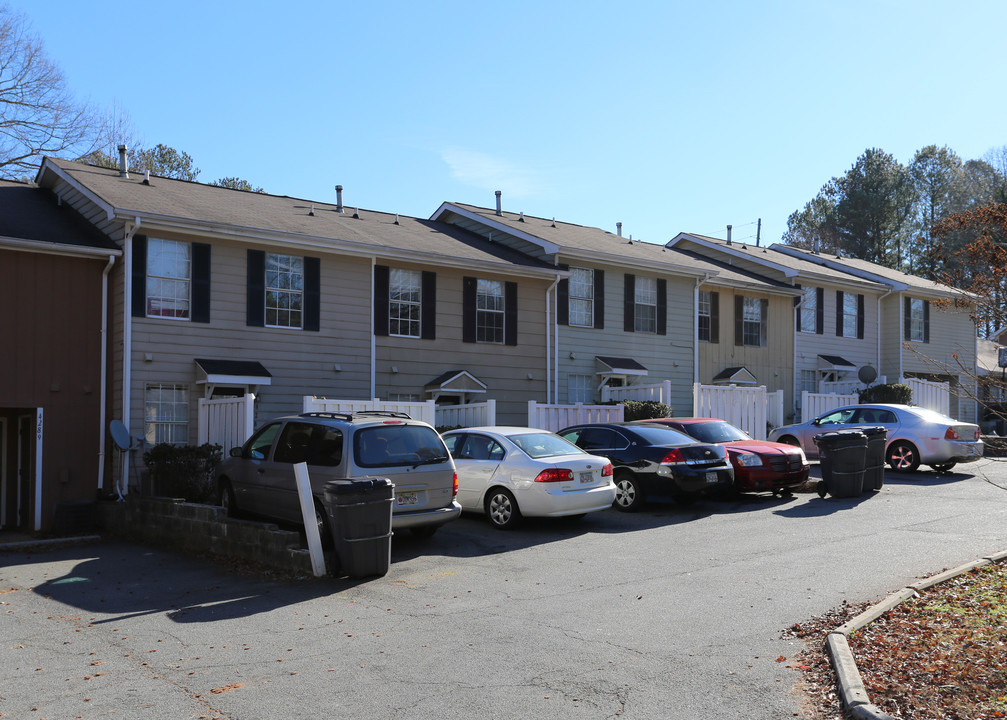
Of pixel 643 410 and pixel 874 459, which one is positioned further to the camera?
pixel 643 410

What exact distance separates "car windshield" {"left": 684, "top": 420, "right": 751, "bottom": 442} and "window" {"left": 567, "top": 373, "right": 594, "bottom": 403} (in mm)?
6725

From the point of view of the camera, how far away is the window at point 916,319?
3350cm

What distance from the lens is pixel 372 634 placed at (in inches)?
322

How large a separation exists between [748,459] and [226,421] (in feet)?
29.2

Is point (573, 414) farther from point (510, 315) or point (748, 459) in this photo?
point (748, 459)

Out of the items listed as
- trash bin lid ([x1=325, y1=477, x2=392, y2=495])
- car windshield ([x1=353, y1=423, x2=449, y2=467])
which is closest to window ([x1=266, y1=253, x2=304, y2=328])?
car windshield ([x1=353, y1=423, x2=449, y2=467])

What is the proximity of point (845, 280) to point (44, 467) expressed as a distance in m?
24.3

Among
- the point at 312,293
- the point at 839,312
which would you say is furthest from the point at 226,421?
the point at 839,312

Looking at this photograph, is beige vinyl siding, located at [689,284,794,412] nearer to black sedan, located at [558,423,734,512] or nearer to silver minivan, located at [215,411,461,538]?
black sedan, located at [558,423,734,512]

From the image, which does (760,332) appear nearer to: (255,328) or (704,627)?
(255,328)

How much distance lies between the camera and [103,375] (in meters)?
17.5

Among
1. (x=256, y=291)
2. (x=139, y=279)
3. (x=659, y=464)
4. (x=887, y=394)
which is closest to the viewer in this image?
(x=659, y=464)

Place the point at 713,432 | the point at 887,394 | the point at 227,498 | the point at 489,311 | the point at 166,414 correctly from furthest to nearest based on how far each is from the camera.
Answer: the point at 887,394, the point at 489,311, the point at 166,414, the point at 713,432, the point at 227,498

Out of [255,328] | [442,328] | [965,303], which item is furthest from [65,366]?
[965,303]
